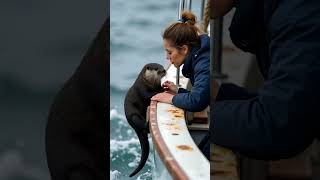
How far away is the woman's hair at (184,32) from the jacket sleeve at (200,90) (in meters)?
0.07

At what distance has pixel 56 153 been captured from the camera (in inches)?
39.7

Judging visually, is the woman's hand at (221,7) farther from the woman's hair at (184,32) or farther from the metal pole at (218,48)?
the woman's hair at (184,32)

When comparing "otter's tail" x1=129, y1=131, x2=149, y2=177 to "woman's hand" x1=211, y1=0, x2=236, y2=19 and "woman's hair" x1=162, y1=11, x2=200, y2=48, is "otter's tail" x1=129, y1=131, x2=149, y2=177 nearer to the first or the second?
"woman's hair" x1=162, y1=11, x2=200, y2=48

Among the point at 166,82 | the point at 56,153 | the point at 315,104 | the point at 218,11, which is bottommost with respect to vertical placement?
the point at 56,153

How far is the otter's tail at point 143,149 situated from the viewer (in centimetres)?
102

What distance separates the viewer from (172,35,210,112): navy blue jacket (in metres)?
0.94

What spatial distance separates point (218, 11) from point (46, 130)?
1.57ft

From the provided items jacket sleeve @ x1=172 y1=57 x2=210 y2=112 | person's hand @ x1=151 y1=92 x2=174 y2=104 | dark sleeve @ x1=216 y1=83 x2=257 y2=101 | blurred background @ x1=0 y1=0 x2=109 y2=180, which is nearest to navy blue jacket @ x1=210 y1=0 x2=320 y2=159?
dark sleeve @ x1=216 y1=83 x2=257 y2=101

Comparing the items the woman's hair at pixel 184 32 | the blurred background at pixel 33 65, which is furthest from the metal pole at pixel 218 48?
the blurred background at pixel 33 65

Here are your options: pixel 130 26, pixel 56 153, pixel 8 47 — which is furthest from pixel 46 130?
pixel 130 26

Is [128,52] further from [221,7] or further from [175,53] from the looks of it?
[221,7]

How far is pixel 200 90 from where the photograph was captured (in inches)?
37.2

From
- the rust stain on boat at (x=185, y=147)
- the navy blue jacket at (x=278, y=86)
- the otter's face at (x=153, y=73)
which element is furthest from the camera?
the otter's face at (x=153, y=73)

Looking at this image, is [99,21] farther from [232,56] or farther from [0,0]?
[232,56]
